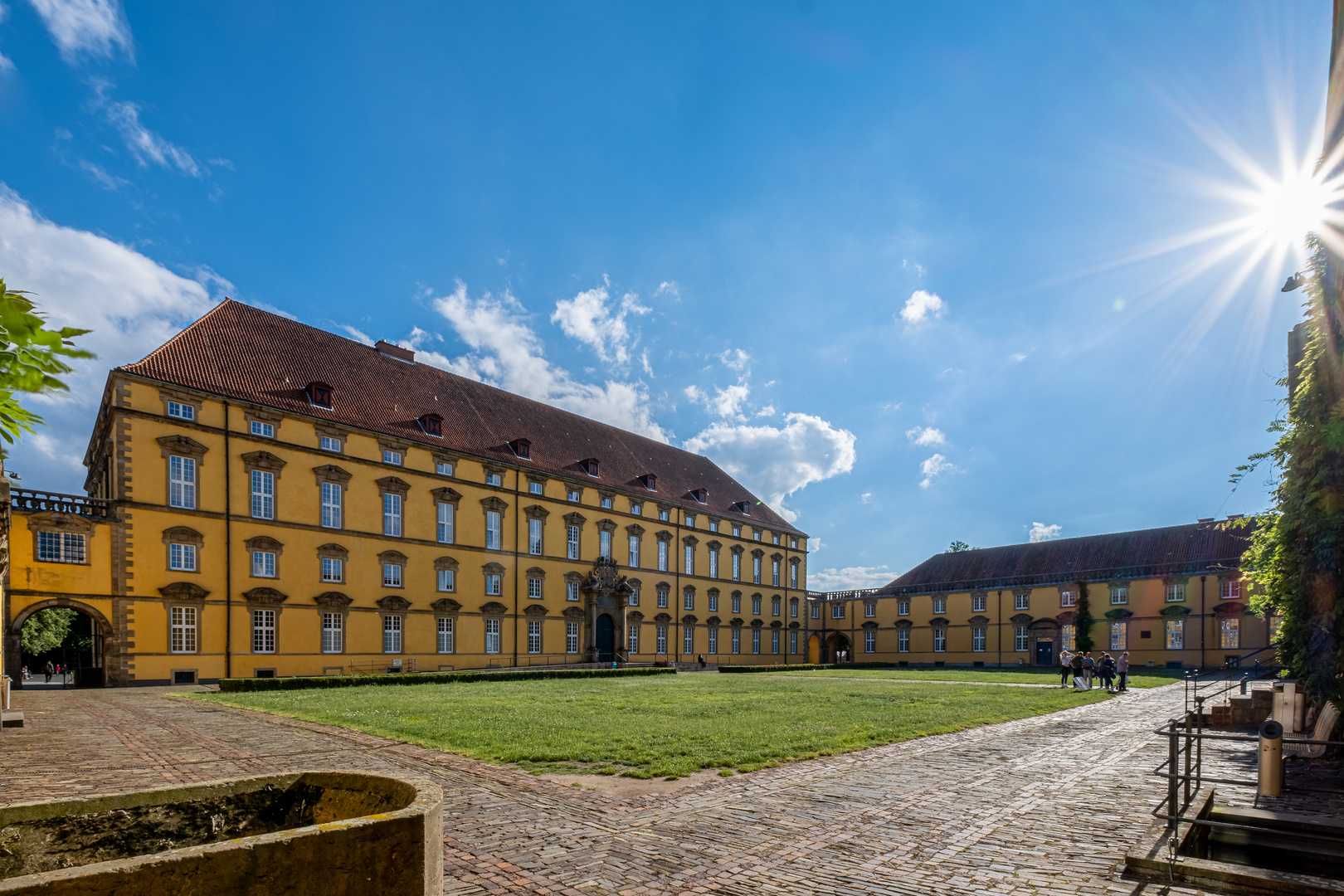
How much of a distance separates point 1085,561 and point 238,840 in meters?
62.5

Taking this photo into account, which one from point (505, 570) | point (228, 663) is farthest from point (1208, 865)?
point (505, 570)

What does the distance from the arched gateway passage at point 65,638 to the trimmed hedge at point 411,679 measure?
7.37 metres

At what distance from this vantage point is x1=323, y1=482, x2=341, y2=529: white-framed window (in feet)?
115

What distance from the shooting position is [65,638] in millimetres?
59719

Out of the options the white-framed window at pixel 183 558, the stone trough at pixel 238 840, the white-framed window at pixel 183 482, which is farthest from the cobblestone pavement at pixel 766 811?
the white-framed window at pixel 183 482

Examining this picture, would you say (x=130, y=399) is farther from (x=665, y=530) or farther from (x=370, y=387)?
(x=665, y=530)

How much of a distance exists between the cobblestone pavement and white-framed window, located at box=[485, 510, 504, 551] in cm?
2798

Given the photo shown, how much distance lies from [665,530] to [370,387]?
76.1 feet

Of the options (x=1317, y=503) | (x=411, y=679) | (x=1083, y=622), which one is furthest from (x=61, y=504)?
(x=1083, y=622)

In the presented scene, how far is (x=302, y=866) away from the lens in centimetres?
292

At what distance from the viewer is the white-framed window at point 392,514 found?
37500 millimetres

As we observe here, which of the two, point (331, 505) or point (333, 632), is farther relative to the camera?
point (331, 505)

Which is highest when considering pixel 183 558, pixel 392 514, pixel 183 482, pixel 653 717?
pixel 183 482

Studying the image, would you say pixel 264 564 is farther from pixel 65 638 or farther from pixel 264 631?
pixel 65 638
